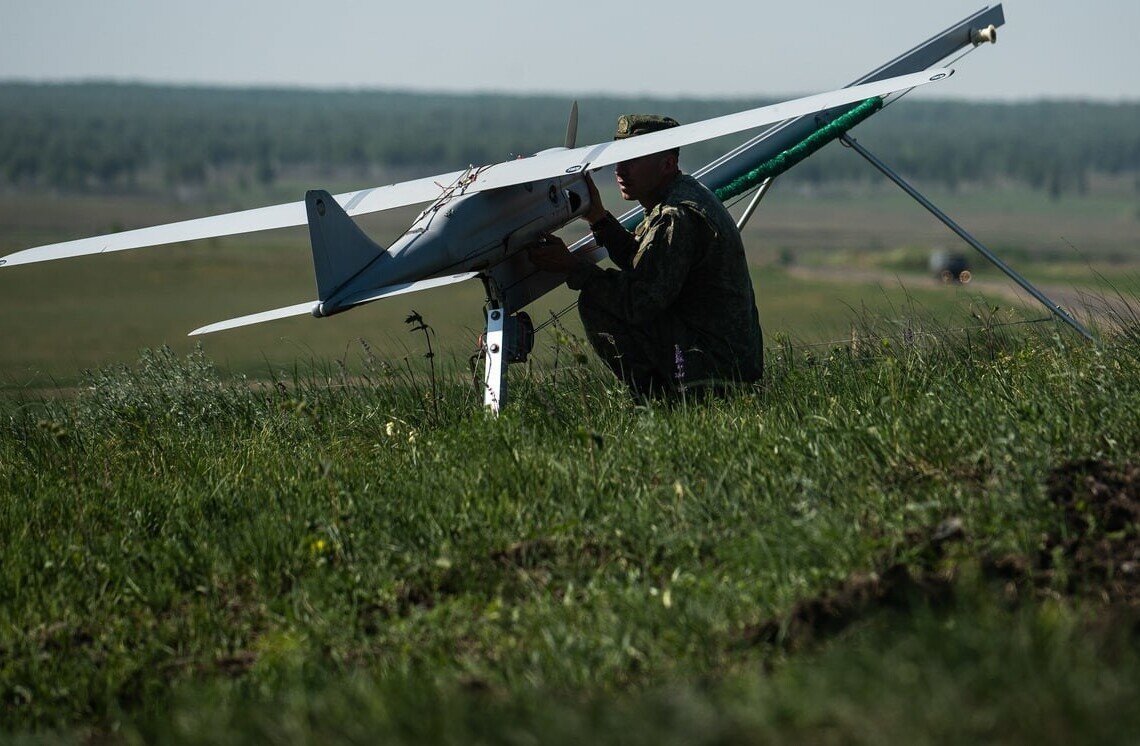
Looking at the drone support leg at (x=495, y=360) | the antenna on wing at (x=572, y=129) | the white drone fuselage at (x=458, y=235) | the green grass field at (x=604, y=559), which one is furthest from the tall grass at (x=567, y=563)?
the antenna on wing at (x=572, y=129)

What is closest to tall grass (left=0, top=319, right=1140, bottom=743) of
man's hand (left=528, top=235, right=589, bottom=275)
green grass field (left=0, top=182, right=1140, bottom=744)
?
green grass field (left=0, top=182, right=1140, bottom=744)

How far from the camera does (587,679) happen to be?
11.8 ft

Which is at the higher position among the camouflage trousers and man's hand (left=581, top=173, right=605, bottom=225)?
man's hand (left=581, top=173, right=605, bottom=225)

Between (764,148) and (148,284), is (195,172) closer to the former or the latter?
(148,284)

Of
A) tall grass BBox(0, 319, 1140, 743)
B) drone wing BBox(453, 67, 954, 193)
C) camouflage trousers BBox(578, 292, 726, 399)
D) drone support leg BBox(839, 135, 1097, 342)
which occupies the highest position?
drone wing BBox(453, 67, 954, 193)

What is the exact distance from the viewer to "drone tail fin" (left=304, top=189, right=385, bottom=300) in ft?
18.6

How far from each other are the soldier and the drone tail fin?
954 millimetres

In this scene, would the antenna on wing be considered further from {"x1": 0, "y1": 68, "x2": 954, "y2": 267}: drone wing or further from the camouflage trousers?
the camouflage trousers

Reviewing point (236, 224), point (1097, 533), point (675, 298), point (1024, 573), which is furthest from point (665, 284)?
point (1024, 573)

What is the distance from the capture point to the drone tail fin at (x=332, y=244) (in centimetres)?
566

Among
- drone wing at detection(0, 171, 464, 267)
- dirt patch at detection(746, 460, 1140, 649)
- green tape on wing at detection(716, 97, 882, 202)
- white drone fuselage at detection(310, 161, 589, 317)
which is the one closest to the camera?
dirt patch at detection(746, 460, 1140, 649)

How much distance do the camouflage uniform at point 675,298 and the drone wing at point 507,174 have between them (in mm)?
515

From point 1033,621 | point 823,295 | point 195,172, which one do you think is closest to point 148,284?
point 823,295

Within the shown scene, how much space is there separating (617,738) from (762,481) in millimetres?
2088
